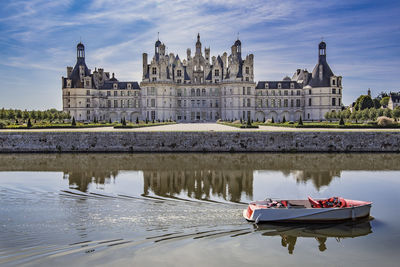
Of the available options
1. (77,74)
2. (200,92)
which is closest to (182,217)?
(200,92)

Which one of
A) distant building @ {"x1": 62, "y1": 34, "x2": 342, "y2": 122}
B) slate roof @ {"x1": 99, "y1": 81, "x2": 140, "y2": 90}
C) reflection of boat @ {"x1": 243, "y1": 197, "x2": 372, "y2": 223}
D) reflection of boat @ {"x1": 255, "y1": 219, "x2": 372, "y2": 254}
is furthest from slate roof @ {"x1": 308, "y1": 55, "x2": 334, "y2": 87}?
reflection of boat @ {"x1": 255, "y1": 219, "x2": 372, "y2": 254}

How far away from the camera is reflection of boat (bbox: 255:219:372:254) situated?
10.9 meters

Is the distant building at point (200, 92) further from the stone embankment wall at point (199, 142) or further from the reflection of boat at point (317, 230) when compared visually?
the reflection of boat at point (317, 230)

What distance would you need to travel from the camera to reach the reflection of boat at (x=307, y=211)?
11641mm

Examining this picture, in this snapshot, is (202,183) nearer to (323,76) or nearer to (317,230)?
(317,230)

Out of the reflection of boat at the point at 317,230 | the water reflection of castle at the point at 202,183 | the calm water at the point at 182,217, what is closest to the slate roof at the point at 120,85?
the calm water at the point at 182,217

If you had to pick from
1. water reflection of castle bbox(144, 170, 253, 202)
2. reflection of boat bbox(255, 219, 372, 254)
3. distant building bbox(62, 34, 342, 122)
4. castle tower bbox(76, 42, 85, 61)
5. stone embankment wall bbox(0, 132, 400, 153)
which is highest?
castle tower bbox(76, 42, 85, 61)

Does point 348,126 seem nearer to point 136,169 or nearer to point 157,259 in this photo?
point 136,169

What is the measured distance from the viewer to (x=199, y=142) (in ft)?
97.3

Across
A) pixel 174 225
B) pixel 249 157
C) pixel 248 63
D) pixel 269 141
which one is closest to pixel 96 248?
pixel 174 225

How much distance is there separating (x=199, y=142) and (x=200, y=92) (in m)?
41.3

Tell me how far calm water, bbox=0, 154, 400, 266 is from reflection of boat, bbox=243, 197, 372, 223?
24 cm

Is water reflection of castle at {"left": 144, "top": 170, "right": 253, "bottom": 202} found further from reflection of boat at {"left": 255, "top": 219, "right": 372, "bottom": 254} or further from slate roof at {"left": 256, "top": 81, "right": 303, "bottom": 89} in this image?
slate roof at {"left": 256, "top": 81, "right": 303, "bottom": 89}

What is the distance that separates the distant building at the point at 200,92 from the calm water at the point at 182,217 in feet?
148
